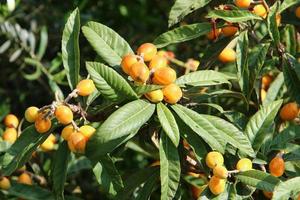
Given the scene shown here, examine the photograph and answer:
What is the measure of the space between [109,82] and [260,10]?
21.1 inches

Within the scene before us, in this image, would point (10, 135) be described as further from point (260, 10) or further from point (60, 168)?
point (260, 10)

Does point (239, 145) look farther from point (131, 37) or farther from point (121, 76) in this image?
point (131, 37)

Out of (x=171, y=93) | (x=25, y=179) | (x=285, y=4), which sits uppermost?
(x=285, y=4)

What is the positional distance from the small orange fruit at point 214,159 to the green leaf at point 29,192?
0.61 metres

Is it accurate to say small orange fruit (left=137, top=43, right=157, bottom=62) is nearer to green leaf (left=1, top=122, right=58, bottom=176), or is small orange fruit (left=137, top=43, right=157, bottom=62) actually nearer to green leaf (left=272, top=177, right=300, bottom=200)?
green leaf (left=1, top=122, right=58, bottom=176)

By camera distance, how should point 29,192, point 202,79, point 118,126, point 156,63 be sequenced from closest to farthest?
point 118,126 < point 156,63 < point 202,79 < point 29,192

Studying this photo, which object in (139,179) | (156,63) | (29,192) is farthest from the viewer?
(29,192)

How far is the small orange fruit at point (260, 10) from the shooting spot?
1.70 meters

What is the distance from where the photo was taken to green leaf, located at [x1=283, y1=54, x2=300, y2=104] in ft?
5.65

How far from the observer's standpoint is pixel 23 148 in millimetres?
1585

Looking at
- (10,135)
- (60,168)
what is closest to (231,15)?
(60,168)

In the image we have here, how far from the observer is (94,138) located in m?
1.39

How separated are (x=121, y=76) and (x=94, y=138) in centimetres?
17

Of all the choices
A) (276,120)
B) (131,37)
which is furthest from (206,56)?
(131,37)
